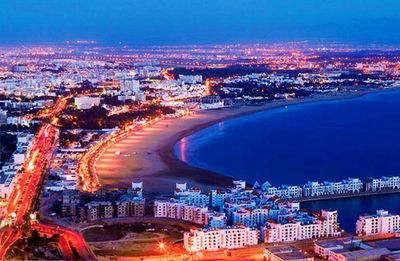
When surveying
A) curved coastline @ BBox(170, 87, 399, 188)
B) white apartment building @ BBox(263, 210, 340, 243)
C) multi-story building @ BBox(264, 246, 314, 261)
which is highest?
curved coastline @ BBox(170, 87, 399, 188)

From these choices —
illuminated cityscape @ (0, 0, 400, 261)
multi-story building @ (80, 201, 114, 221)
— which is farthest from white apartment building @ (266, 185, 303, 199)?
multi-story building @ (80, 201, 114, 221)

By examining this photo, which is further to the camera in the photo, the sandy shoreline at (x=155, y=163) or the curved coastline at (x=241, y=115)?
the curved coastline at (x=241, y=115)

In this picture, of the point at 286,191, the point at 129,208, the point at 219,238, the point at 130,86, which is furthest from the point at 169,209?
the point at 130,86

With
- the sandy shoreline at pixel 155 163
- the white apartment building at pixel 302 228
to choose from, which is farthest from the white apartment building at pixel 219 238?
the sandy shoreline at pixel 155 163

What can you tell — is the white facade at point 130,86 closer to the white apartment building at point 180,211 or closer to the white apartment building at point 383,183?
the white apartment building at point 383,183

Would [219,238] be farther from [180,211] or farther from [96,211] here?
[96,211]

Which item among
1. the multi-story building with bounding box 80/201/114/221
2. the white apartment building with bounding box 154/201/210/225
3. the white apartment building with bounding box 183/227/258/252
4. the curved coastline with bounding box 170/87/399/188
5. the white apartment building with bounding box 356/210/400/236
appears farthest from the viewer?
the curved coastline with bounding box 170/87/399/188

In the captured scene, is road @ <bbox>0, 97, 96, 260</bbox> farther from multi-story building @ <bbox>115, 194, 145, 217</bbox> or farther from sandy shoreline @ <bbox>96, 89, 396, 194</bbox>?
sandy shoreline @ <bbox>96, 89, 396, 194</bbox>

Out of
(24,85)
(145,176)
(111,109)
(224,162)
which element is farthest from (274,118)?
(24,85)
